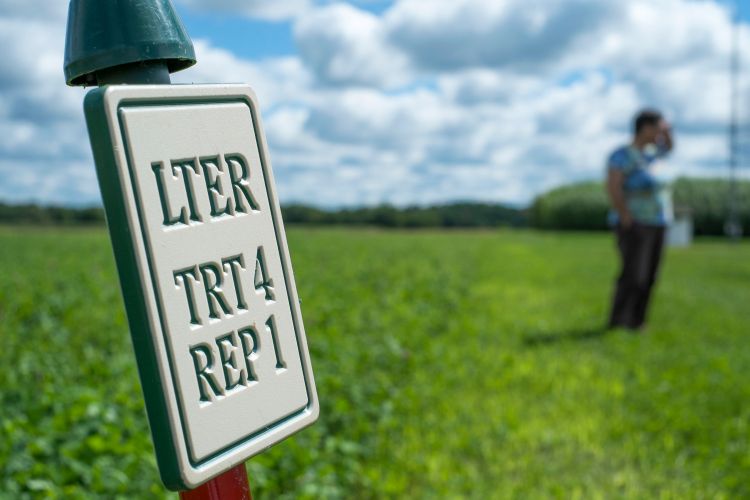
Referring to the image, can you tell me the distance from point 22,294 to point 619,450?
298 inches

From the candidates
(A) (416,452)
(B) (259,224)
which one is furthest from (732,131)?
(B) (259,224)

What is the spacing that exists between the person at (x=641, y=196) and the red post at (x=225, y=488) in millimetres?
6816

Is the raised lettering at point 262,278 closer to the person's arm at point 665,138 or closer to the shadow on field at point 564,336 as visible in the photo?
the shadow on field at point 564,336

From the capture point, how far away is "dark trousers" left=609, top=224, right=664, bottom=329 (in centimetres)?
757

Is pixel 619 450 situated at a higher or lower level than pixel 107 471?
lower

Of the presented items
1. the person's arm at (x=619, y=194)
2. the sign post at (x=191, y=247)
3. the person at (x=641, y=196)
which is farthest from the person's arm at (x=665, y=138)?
the sign post at (x=191, y=247)

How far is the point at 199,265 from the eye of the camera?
3.27 ft

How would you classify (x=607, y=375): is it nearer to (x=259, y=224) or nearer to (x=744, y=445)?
(x=744, y=445)

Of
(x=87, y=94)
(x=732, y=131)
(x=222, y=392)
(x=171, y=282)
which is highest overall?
(x=87, y=94)

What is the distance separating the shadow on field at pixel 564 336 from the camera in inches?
296

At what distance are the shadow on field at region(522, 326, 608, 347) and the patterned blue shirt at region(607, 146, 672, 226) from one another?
1.26 meters

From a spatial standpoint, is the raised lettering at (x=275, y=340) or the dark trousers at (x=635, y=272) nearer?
the raised lettering at (x=275, y=340)

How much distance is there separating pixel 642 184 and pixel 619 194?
0.25 m

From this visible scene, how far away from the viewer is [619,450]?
14.3 feet
